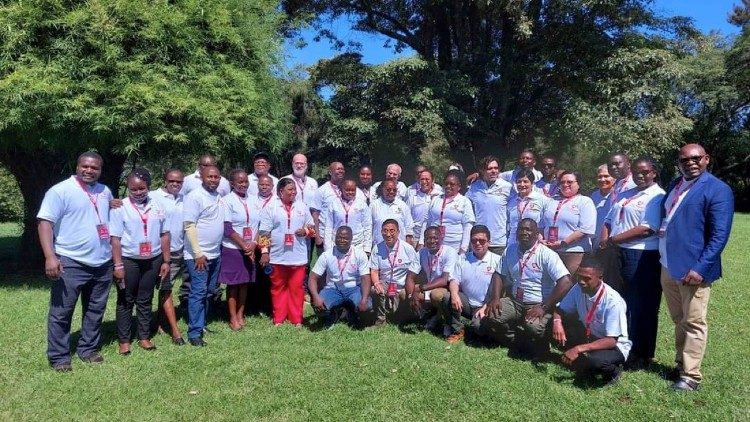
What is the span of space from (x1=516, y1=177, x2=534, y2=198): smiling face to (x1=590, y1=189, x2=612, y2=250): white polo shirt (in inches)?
31.1

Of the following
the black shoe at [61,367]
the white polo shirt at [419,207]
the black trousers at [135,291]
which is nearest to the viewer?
the black shoe at [61,367]

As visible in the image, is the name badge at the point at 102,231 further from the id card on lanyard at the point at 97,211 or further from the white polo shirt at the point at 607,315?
the white polo shirt at the point at 607,315

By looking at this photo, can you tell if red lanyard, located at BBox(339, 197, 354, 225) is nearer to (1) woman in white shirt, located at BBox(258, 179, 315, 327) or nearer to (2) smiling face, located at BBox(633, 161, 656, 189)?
(1) woman in white shirt, located at BBox(258, 179, 315, 327)

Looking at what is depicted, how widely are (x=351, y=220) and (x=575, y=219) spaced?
9.02 ft

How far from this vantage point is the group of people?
4828 mm

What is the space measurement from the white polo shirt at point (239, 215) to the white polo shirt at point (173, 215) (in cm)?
50

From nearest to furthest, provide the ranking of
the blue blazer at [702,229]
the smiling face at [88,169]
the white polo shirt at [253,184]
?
the blue blazer at [702,229] < the smiling face at [88,169] < the white polo shirt at [253,184]

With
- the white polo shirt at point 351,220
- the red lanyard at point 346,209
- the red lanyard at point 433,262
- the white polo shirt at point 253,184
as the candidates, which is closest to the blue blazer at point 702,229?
the red lanyard at point 433,262

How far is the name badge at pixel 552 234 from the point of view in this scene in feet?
20.3

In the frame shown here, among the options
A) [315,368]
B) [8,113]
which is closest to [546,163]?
[315,368]

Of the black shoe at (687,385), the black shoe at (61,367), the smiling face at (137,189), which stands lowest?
the black shoe at (61,367)

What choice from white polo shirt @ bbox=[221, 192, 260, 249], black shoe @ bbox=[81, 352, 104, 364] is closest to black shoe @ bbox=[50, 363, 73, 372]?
black shoe @ bbox=[81, 352, 104, 364]

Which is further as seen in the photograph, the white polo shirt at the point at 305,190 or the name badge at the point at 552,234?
the white polo shirt at the point at 305,190

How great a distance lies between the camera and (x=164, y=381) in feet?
16.4
